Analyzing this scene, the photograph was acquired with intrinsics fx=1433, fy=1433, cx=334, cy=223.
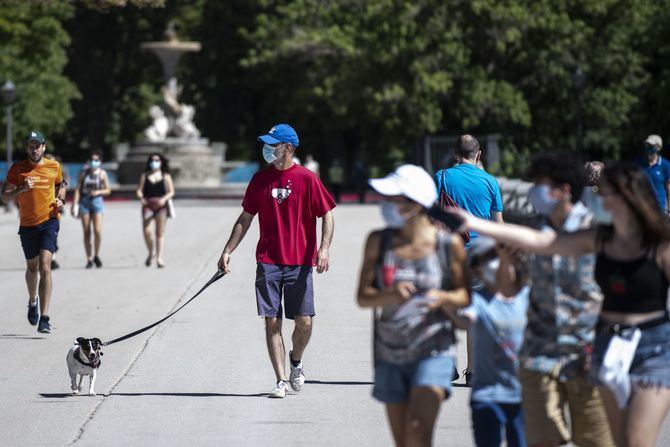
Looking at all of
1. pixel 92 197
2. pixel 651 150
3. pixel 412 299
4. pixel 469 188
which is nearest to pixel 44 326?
pixel 469 188

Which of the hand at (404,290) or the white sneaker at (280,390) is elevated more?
the hand at (404,290)

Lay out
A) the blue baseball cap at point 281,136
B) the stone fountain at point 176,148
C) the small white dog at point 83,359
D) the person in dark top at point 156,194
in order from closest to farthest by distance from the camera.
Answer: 1. the blue baseball cap at point 281,136
2. the small white dog at point 83,359
3. the person in dark top at point 156,194
4. the stone fountain at point 176,148

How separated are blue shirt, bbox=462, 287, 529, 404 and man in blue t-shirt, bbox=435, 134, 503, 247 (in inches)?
150

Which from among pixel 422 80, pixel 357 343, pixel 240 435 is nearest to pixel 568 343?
pixel 240 435

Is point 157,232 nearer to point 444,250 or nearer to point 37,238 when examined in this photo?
point 37,238

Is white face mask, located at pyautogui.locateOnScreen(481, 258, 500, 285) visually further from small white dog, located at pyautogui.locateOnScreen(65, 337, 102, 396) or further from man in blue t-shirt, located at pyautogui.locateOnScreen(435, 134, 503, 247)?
small white dog, located at pyautogui.locateOnScreen(65, 337, 102, 396)

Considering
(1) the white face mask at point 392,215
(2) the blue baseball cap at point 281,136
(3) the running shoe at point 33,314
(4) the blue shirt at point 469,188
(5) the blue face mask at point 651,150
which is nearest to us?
(1) the white face mask at point 392,215

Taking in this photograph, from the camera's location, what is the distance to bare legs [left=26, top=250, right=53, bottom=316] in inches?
515

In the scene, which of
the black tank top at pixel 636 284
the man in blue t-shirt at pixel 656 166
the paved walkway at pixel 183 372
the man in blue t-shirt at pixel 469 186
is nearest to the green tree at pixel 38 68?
the paved walkway at pixel 183 372

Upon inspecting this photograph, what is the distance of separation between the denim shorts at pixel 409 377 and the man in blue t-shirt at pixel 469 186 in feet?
12.9

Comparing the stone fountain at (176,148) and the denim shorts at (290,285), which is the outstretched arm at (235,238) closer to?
the denim shorts at (290,285)

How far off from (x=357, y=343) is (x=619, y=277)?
6.98 m

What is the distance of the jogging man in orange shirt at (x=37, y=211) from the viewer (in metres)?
13.2

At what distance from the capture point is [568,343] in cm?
603
